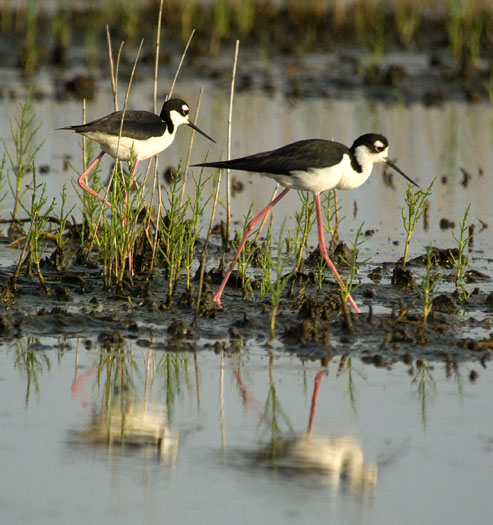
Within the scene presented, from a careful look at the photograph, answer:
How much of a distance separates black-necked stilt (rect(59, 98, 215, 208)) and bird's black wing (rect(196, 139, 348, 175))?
0.87m

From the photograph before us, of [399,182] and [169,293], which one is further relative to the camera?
[399,182]

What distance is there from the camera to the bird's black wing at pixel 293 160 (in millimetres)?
6352

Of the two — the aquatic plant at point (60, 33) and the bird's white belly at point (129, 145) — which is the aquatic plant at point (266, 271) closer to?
the bird's white belly at point (129, 145)

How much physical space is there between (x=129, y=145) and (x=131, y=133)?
0.08 m

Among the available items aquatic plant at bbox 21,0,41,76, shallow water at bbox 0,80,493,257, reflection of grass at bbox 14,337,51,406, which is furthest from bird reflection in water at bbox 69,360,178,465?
aquatic plant at bbox 21,0,41,76

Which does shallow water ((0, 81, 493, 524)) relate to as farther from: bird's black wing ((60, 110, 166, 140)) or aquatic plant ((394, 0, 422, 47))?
aquatic plant ((394, 0, 422, 47))

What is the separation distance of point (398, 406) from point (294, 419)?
0.51m

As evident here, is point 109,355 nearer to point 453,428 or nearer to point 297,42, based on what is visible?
point 453,428

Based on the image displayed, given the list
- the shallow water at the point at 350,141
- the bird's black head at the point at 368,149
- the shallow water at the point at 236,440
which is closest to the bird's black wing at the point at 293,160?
the bird's black head at the point at 368,149

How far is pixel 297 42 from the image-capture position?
18.2m

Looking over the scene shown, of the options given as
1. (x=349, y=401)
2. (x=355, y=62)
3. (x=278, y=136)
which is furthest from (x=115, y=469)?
(x=355, y=62)

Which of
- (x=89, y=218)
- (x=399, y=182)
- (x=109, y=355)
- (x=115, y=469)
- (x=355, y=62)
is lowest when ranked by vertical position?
(x=115, y=469)

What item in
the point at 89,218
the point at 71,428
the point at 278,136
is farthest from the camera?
the point at 278,136

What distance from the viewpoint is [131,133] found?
23.9ft
